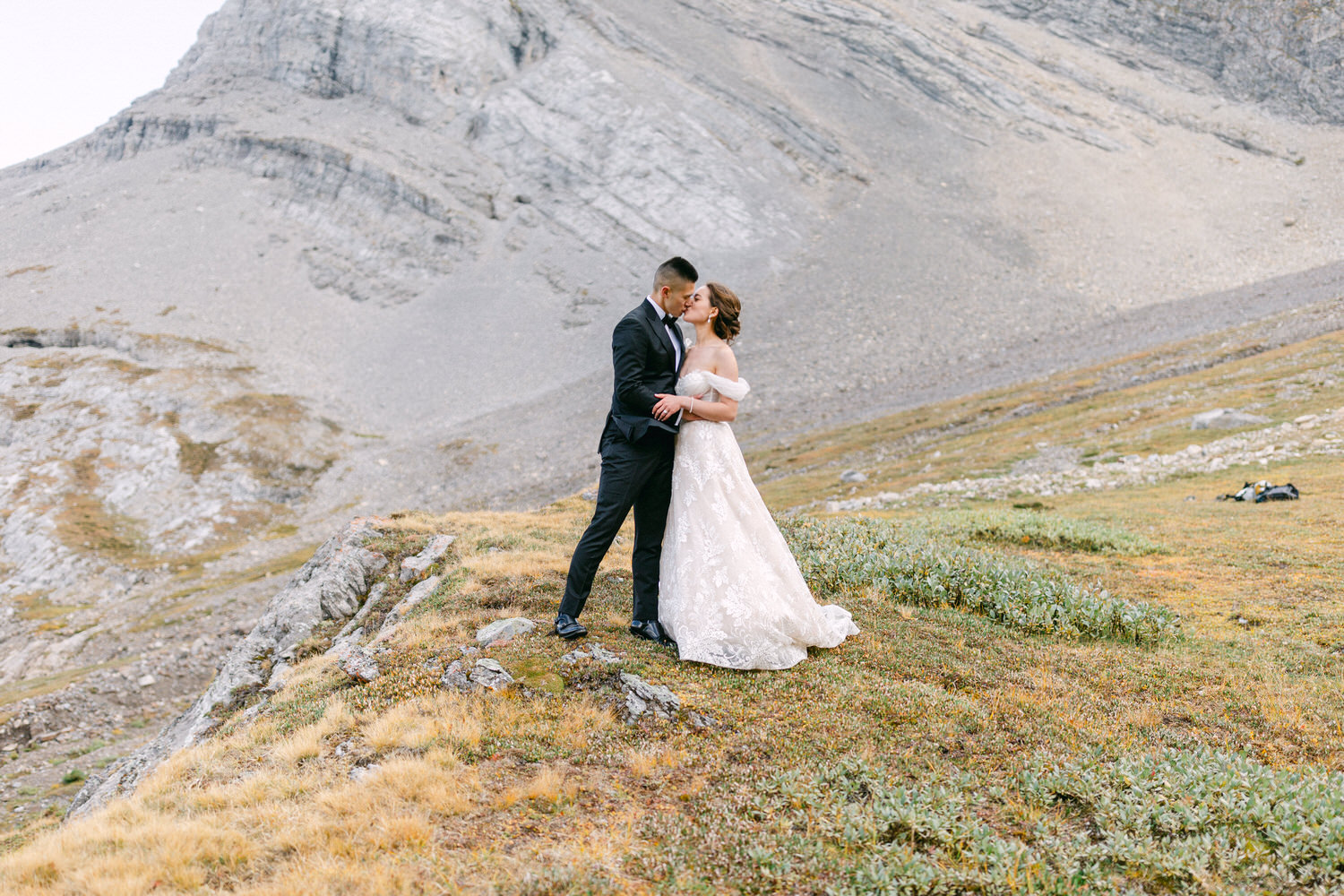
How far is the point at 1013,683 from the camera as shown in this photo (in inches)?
397

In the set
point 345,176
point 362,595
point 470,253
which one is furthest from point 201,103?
point 362,595

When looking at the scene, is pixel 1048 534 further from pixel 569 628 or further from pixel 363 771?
pixel 363 771

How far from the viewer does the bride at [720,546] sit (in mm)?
9992

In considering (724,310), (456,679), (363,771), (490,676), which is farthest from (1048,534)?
(363,771)

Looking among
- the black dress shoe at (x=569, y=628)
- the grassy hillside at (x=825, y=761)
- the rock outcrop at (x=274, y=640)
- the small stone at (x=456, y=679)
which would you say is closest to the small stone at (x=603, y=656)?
the grassy hillside at (x=825, y=761)

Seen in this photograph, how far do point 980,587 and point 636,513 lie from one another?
7252 millimetres

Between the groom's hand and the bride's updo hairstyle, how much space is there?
118 cm

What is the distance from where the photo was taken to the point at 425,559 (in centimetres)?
1673

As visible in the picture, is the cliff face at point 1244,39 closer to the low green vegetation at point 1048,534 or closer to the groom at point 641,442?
the low green vegetation at point 1048,534

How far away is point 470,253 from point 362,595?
274 feet

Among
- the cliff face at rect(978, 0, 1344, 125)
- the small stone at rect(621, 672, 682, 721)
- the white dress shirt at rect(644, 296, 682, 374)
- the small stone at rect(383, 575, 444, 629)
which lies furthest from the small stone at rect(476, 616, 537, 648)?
the cliff face at rect(978, 0, 1344, 125)

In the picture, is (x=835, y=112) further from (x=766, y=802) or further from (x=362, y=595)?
(x=766, y=802)

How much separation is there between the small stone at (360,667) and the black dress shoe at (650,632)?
141 inches

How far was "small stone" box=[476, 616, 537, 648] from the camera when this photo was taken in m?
10.4
